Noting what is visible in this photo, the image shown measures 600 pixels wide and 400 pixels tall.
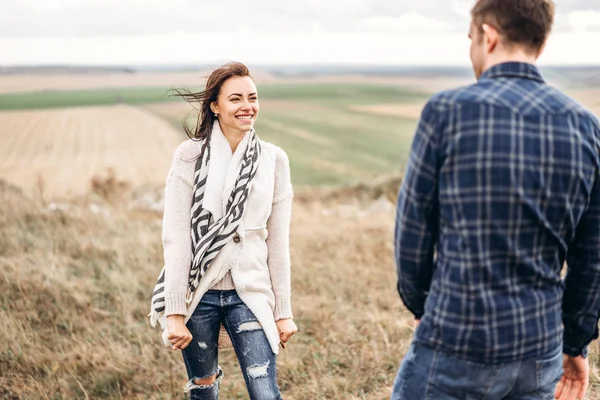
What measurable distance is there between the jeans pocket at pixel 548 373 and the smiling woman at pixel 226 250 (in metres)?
1.08

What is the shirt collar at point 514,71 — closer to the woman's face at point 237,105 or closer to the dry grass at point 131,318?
the woman's face at point 237,105

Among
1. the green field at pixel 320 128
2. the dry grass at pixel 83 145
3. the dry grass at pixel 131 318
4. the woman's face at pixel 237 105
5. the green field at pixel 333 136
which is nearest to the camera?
the woman's face at pixel 237 105

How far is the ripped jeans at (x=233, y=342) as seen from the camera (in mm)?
2318

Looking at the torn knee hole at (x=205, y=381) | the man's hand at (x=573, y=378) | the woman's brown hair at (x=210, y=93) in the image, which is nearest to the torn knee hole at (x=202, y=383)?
the torn knee hole at (x=205, y=381)

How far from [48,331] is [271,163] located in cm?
310

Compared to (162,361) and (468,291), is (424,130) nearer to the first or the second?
(468,291)

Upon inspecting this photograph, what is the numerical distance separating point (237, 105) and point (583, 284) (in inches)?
58.3

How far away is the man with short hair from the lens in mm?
1483

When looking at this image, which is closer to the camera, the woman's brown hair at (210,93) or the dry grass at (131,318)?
the woman's brown hair at (210,93)

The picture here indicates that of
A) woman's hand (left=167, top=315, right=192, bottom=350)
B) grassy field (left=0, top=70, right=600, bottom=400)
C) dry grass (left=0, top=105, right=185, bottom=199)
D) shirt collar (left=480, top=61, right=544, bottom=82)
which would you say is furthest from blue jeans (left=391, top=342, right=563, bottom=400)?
dry grass (left=0, top=105, right=185, bottom=199)

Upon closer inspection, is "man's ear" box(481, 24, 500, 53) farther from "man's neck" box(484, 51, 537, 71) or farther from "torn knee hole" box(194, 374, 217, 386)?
"torn knee hole" box(194, 374, 217, 386)

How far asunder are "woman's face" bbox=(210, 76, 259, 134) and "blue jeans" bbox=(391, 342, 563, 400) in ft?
4.10

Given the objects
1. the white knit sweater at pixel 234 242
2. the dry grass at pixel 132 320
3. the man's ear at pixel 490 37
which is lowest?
the dry grass at pixel 132 320

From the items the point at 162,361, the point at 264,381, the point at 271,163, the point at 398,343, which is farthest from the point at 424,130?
the point at 162,361
